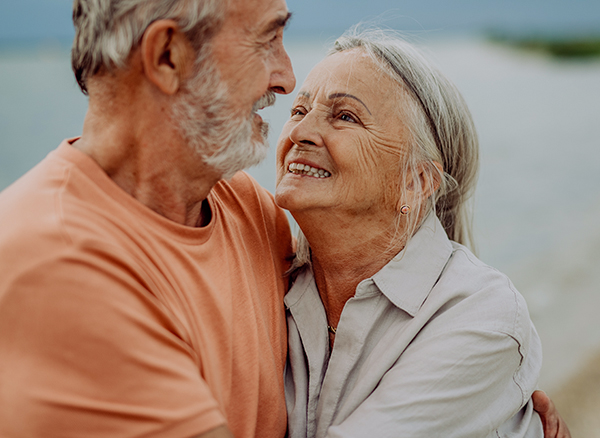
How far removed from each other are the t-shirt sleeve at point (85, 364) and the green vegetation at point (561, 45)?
24949 mm

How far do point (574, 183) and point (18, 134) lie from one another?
934cm

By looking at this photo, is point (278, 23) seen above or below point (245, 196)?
above

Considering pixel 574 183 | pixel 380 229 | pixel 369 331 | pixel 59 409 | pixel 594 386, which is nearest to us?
pixel 59 409

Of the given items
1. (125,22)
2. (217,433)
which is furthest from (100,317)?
(125,22)

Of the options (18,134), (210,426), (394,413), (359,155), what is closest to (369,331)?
(394,413)

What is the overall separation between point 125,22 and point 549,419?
6.60 ft

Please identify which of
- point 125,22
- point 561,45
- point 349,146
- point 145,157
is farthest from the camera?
point 561,45

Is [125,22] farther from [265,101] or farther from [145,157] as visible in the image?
[265,101]

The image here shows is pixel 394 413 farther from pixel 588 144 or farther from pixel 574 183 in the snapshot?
pixel 588 144

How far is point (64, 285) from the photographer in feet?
3.47

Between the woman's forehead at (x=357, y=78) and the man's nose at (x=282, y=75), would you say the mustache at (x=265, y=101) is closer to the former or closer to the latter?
the man's nose at (x=282, y=75)

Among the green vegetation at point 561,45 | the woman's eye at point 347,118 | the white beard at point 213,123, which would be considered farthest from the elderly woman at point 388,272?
the green vegetation at point 561,45

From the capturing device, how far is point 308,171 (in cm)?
182

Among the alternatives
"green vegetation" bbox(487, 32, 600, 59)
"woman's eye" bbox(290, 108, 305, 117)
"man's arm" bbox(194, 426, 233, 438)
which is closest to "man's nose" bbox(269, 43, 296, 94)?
"woman's eye" bbox(290, 108, 305, 117)
